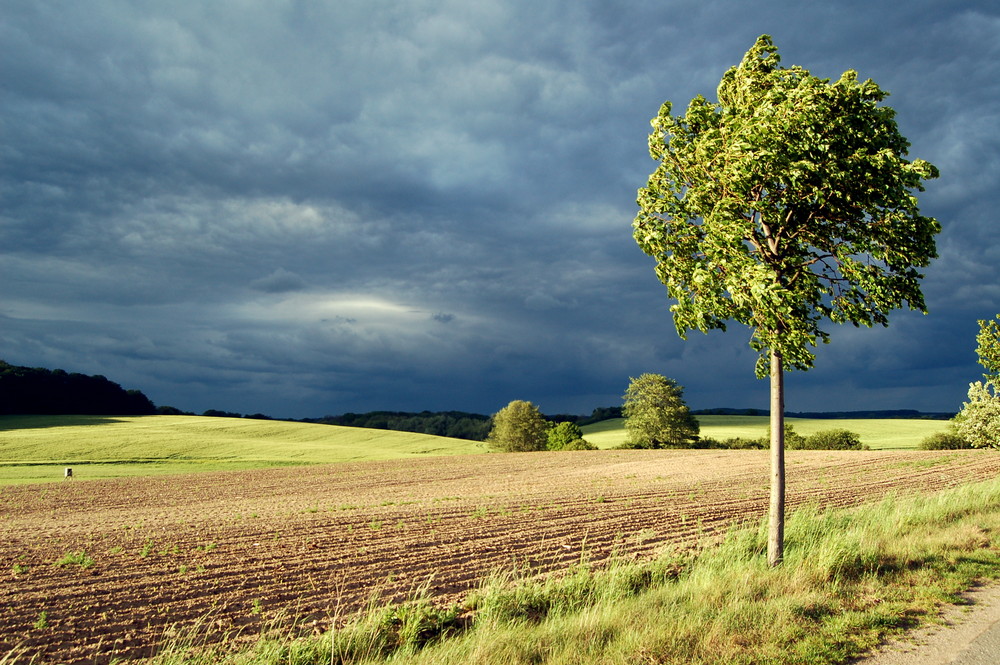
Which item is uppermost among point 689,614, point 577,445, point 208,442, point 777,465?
point 777,465

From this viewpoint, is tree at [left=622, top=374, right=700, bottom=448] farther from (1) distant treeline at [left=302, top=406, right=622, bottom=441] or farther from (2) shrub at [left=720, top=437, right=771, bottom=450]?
(1) distant treeline at [left=302, top=406, right=622, bottom=441]

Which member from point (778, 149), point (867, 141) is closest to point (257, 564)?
point (778, 149)

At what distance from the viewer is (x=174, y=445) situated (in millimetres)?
68312

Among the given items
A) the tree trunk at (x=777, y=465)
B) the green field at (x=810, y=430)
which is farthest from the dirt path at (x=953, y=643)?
the green field at (x=810, y=430)

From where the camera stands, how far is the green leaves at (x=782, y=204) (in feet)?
29.9

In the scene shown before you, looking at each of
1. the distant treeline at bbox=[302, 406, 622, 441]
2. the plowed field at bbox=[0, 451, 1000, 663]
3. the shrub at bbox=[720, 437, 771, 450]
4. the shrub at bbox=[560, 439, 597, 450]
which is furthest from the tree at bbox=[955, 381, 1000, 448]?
the distant treeline at bbox=[302, 406, 622, 441]

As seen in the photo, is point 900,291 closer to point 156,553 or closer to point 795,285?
point 795,285

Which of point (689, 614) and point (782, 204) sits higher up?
point (782, 204)

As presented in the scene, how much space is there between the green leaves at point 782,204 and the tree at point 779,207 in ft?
0.08

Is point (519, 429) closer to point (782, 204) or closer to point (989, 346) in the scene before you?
point (989, 346)

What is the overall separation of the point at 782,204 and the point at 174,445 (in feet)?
240

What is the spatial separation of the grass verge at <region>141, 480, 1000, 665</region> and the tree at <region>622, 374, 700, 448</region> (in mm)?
62745

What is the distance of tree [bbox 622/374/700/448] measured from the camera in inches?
2896

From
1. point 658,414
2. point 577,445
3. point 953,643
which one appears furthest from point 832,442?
point 953,643
